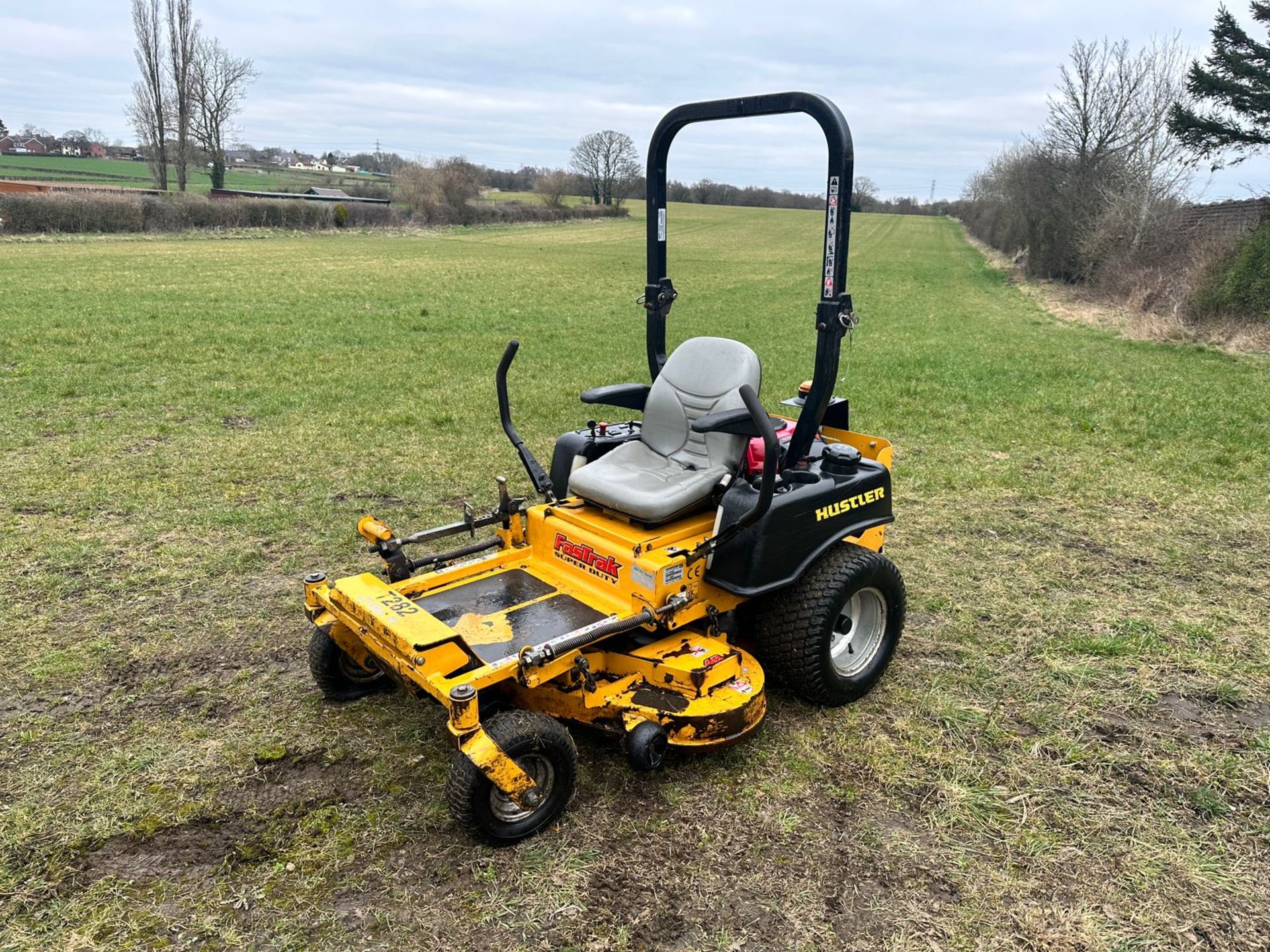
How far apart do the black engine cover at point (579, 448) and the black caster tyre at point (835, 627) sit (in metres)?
1.25

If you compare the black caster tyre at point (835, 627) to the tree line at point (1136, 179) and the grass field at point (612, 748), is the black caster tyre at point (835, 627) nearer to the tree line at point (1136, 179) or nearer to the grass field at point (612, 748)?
the grass field at point (612, 748)

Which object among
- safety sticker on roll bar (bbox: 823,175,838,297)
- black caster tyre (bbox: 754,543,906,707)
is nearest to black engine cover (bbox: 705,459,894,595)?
black caster tyre (bbox: 754,543,906,707)

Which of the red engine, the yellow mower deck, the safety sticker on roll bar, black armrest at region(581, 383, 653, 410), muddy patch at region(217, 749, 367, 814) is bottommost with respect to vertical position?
muddy patch at region(217, 749, 367, 814)

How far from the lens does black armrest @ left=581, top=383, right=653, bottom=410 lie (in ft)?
14.8

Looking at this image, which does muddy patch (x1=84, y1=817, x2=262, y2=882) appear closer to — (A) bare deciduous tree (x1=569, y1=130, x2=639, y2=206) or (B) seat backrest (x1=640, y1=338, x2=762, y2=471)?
(B) seat backrest (x1=640, y1=338, x2=762, y2=471)

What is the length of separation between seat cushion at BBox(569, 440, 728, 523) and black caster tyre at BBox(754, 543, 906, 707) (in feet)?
2.11

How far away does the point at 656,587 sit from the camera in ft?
12.0

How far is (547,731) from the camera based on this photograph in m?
3.12

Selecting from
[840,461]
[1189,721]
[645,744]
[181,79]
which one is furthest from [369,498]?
[181,79]

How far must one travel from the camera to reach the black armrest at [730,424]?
3.71 metres

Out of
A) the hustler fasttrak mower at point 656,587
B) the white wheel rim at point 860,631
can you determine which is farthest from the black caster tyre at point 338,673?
the white wheel rim at point 860,631

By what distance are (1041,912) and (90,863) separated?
3285 millimetres

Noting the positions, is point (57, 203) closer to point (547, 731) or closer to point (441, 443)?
point (441, 443)

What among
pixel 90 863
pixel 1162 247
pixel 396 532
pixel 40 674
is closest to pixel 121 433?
pixel 396 532
